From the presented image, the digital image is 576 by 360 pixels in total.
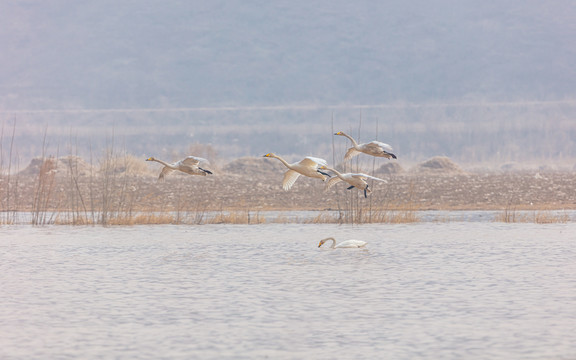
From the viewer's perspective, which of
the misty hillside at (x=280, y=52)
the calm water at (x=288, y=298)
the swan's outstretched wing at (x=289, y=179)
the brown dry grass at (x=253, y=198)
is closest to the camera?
the calm water at (x=288, y=298)

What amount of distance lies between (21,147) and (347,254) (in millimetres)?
82657

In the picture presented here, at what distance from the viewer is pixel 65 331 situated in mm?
9508

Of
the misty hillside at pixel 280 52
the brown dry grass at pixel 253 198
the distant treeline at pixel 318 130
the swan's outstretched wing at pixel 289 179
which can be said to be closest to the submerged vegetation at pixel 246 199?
the brown dry grass at pixel 253 198

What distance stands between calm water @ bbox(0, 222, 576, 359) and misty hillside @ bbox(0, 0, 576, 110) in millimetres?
89731

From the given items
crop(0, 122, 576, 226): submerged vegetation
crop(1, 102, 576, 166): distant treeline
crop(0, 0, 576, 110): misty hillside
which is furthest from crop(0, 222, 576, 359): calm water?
crop(0, 0, 576, 110): misty hillside

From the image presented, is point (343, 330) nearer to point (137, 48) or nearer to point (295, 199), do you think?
point (295, 199)

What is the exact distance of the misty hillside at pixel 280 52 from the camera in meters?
109

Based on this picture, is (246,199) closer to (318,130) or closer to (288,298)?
(288,298)

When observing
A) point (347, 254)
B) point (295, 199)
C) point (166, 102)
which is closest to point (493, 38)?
point (166, 102)

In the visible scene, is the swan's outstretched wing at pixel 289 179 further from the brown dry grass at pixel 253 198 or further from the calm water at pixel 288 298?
the brown dry grass at pixel 253 198

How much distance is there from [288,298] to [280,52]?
11082 centimetres

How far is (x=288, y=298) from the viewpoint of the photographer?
11516 mm

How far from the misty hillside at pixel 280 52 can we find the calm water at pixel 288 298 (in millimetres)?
89731

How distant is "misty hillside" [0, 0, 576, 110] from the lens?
10869cm
